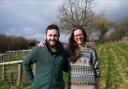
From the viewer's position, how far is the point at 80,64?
6.16 meters

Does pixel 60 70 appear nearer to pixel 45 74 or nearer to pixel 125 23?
pixel 45 74

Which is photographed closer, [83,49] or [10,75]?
[83,49]

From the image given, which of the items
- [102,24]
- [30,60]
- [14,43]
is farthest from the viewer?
[102,24]

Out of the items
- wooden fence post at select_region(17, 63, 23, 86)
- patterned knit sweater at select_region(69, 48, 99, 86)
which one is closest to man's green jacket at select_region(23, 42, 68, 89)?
patterned knit sweater at select_region(69, 48, 99, 86)

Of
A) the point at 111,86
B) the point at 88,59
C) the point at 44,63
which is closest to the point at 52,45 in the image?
the point at 44,63

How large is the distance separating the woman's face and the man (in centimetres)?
33

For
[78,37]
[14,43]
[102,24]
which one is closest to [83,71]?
[78,37]

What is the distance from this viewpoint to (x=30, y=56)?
5.97m

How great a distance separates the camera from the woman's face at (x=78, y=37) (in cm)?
616

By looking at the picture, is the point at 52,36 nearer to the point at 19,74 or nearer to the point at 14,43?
the point at 19,74

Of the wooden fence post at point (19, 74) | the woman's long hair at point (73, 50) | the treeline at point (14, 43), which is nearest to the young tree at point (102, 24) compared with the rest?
the treeline at point (14, 43)

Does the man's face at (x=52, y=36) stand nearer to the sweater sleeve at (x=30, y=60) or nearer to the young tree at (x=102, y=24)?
the sweater sleeve at (x=30, y=60)

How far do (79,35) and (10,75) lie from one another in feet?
31.5

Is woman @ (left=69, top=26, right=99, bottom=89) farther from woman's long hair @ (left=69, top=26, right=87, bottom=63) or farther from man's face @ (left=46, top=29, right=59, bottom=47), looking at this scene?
man's face @ (left=46, top=29, right=59, bottom=47)
